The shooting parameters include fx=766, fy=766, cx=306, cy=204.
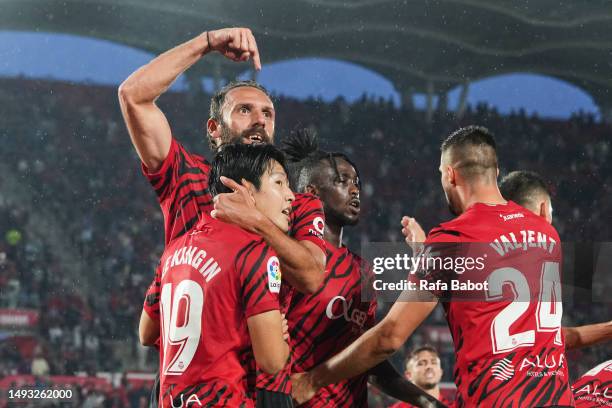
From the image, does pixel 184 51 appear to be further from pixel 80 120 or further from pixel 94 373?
pixel 80 120

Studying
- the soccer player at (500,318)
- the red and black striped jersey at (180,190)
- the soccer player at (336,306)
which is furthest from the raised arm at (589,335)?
the red and black striped jersey at (180,190)

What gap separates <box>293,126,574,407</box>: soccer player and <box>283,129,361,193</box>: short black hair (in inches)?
35.1

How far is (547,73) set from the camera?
16625 mm

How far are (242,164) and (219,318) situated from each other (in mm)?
500

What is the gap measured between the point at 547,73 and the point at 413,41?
365 cm

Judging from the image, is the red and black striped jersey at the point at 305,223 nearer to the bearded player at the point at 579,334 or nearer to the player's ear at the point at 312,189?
the player's ear at the point at 312,189

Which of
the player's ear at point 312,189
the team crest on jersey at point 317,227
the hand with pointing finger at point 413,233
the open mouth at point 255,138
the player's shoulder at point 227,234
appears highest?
the open mouth at point 255,138

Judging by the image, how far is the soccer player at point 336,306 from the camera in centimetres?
319

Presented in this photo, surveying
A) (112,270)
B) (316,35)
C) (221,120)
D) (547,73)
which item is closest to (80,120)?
(112,270)

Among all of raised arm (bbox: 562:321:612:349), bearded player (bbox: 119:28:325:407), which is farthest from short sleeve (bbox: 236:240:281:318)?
raised arm (bbox: 562:321:612:349)

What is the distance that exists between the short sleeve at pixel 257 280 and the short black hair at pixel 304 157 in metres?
Result: 1.44

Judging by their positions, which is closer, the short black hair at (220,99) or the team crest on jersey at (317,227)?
the team crest on jersey at (317,227)

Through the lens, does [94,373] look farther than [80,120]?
No

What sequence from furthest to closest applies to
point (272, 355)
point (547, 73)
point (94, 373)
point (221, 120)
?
point (547, 73)
point (94, 373)
point (221, 120)
point (272, 355)
